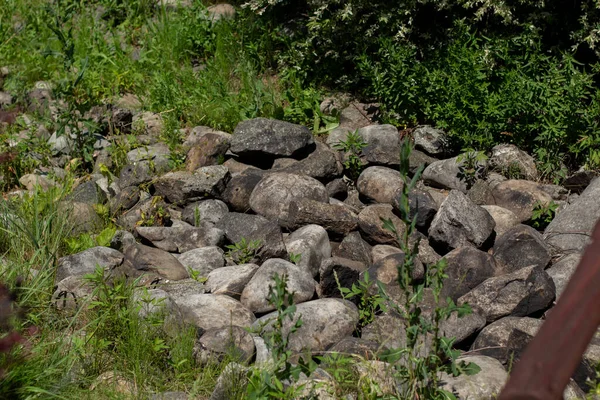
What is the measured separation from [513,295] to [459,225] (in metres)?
0.88

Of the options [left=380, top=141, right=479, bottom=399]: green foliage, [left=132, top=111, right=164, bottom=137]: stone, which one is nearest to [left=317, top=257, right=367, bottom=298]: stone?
[left=380, top=141, right=479, bottom=399]: green foliage

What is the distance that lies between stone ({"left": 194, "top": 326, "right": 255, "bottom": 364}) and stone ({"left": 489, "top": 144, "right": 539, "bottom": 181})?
2908 millimetres

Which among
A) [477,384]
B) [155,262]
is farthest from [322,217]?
[477,384]

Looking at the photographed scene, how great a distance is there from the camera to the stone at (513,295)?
180 inches

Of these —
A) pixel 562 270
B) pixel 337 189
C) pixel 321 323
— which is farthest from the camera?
pixel 337 189

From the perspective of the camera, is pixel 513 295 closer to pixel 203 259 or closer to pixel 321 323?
pixel 321 323

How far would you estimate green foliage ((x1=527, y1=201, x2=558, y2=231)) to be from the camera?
5.66 m

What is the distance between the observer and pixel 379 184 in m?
5.98

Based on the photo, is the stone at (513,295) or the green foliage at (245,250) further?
the green foliage at (245,250)

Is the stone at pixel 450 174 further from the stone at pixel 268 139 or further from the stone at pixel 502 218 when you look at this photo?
the stone at pixel 268 139

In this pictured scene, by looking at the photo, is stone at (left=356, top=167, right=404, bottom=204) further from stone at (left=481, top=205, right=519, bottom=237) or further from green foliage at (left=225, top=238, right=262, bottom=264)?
green foliage at (left=225, top=238, right=262, bottom=264)

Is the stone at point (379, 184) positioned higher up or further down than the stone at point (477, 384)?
further down

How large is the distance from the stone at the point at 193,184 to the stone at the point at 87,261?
1.04m

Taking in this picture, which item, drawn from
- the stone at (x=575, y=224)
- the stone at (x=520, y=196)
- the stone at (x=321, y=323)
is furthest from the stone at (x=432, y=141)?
the stone at (x=321, y=323)
